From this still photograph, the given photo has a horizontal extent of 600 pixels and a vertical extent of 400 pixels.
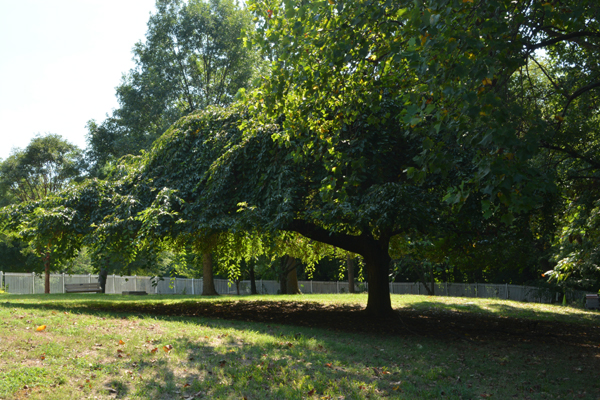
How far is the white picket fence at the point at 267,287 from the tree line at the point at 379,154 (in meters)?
11.8

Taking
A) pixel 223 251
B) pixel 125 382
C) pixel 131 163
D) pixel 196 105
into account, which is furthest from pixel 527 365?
pixel 196 105

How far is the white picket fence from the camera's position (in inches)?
1071

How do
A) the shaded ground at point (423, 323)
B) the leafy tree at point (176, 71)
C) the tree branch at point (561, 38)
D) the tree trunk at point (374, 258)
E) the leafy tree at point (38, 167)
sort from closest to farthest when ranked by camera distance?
the tree branch at point (561, 38)
the shaded ground at point (423, 323)
the tree trunk at point (374, 258)
the leafy tree at point (176, 71)
the leafy tree at point (38, 167)

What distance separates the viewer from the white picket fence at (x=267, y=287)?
89.2ft

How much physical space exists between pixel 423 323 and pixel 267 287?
79.8 ft

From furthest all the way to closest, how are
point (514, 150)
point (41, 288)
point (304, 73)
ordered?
point (41, 288), point (304, 73), point (514, 150)

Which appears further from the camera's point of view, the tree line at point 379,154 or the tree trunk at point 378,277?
the tree trunk at point 378,277

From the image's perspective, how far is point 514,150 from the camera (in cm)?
495

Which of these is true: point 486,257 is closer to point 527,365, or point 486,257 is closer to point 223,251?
point 527,365

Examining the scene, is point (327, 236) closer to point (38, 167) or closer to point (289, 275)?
point (289, 275)

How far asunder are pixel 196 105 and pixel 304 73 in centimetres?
1941

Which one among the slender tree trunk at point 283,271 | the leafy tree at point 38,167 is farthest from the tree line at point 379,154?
the leafy tree at point 38,167

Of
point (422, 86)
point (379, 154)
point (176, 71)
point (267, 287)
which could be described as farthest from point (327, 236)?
point (267, 287)

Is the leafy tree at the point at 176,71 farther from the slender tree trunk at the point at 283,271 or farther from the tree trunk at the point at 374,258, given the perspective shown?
the tree trunk at the point at 374,258
